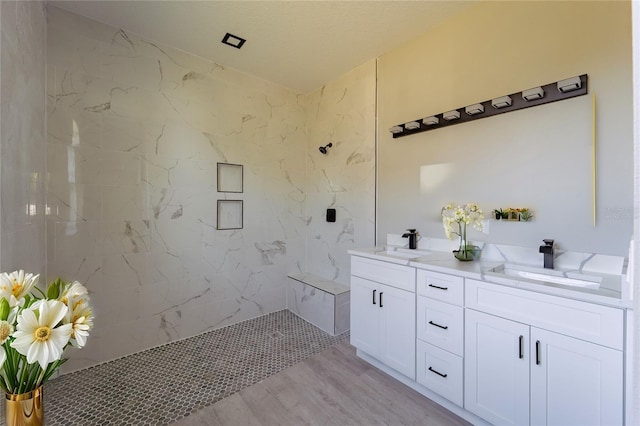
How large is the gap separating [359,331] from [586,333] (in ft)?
4.87

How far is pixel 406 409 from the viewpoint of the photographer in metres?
1.82

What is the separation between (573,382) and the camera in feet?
4.27

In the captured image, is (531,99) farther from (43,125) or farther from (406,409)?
(43,125)

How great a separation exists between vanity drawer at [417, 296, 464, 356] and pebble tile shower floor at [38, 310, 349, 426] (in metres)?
1.11

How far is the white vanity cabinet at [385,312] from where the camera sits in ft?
6.54

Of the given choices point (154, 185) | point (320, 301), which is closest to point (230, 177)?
point (154, 185)

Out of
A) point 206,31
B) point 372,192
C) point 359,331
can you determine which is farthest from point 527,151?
point 206,31

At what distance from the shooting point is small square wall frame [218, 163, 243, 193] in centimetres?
299

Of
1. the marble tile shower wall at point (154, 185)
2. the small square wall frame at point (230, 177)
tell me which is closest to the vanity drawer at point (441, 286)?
the marble tile shower wall at point (154, 185)

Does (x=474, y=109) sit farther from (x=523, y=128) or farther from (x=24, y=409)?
(x=24, y=409)

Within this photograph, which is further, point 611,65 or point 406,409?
point 406,409

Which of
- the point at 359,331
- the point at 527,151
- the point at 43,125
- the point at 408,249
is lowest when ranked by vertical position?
the point at 359,331

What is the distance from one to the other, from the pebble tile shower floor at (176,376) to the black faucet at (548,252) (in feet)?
5.98

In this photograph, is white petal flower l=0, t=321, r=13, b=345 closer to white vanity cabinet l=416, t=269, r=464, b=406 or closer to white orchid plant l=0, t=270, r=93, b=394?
white orchid plant l=0, t=270, r=93, b=394
